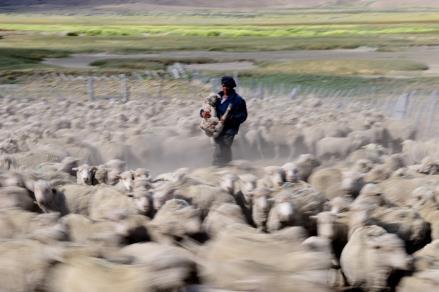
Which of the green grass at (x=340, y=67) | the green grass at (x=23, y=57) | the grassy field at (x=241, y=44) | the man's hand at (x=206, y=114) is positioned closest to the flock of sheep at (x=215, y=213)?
the man's hand at (x=206, y=114)

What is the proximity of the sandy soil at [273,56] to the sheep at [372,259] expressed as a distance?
2863 centimetres

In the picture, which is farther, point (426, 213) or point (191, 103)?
point (191, 103)

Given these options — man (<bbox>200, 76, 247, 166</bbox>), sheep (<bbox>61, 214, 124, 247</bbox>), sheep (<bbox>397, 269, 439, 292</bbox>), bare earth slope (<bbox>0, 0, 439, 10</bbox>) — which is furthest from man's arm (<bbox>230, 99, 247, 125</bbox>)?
bare earth slope (<bbox>0, 0, 439, 10</bbox>)

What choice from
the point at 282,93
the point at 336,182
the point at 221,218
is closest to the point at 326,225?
the point at 221,218

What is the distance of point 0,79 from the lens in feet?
97.0

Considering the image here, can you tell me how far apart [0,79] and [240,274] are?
25.6 meters

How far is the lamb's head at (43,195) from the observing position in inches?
337

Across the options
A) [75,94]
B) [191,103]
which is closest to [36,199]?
[191,103]

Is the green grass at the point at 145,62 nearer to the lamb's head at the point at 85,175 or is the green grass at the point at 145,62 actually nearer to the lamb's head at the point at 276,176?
the lamb's head at the point at 85,175

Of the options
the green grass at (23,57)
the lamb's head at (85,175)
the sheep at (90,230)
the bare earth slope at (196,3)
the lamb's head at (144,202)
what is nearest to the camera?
the sheep at (90,230)

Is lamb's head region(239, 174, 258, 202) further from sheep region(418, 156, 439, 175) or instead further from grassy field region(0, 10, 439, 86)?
grassy field region(0, 10, 439, 86)

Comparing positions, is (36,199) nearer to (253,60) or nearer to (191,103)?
(191,103)

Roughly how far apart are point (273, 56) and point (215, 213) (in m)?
36.4

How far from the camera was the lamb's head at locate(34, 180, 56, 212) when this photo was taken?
8555mm
